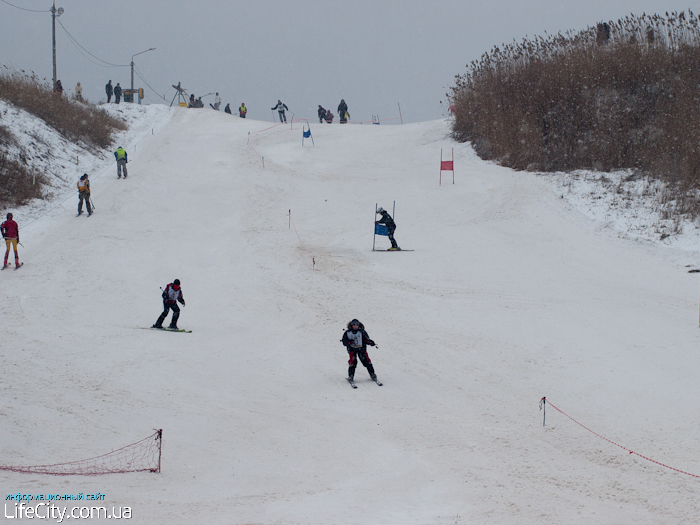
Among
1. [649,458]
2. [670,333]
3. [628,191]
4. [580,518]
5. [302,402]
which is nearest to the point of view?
[580,518]

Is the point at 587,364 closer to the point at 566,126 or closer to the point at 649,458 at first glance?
the point at 649,458

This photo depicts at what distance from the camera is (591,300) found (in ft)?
50.4

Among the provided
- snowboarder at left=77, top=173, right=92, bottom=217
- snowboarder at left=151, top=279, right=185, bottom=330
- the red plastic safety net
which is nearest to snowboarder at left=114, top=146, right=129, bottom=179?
snowboarder at left=77, top=173, right=92, bottom=217

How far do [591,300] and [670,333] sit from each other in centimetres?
234

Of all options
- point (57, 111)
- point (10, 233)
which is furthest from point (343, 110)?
point (10, 233)

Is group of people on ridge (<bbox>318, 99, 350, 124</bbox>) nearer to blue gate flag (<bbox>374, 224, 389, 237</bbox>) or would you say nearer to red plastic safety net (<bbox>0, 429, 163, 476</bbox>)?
blue gate flag (<bbox>374, 224, 389, 237</bbox>)

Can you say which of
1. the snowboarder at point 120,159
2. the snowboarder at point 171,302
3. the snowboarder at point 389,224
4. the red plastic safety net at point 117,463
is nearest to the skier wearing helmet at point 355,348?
the red plastic safety net at point 117,463

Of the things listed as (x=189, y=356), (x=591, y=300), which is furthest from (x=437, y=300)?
(x=189, y=356)

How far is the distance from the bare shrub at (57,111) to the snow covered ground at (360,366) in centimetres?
671

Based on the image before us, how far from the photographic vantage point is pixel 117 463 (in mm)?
8516

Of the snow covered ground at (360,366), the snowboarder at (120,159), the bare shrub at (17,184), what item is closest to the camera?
the snow covered ground at (360,366)

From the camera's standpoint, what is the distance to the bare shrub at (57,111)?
1118 inches

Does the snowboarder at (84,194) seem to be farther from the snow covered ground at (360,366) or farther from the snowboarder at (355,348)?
the snowboarder at (355,348)

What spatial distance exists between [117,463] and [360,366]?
5271mm
